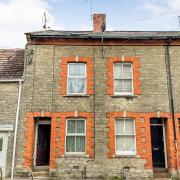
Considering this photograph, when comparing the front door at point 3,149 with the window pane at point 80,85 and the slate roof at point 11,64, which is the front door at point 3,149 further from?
the window pane at point 80,85

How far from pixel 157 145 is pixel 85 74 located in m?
5.93

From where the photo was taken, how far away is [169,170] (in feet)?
41.5

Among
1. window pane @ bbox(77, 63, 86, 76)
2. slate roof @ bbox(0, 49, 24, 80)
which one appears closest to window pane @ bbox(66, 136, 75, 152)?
window pane @ bbox(77, 63, 86, 76)

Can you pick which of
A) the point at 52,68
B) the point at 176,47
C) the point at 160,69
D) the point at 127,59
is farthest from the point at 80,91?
the point at 176,47

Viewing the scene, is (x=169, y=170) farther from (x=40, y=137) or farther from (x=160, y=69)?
(x=40, y=137)

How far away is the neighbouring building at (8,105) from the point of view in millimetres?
12570

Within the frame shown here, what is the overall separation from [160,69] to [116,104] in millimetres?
3354

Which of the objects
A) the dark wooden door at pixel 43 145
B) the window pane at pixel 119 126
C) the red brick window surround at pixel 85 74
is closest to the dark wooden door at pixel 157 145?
the window pane at pixel 119 126

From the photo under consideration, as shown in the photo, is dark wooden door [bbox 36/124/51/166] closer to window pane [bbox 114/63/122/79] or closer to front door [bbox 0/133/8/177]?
front door [bbox 0/133/8/177]

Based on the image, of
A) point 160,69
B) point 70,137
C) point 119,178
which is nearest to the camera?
point 119,178

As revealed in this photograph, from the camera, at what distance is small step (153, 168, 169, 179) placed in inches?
492

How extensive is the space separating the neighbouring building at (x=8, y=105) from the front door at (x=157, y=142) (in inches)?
313

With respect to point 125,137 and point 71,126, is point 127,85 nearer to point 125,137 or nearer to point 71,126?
point 125,137

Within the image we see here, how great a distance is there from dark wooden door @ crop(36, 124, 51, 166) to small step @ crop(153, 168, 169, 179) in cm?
636
